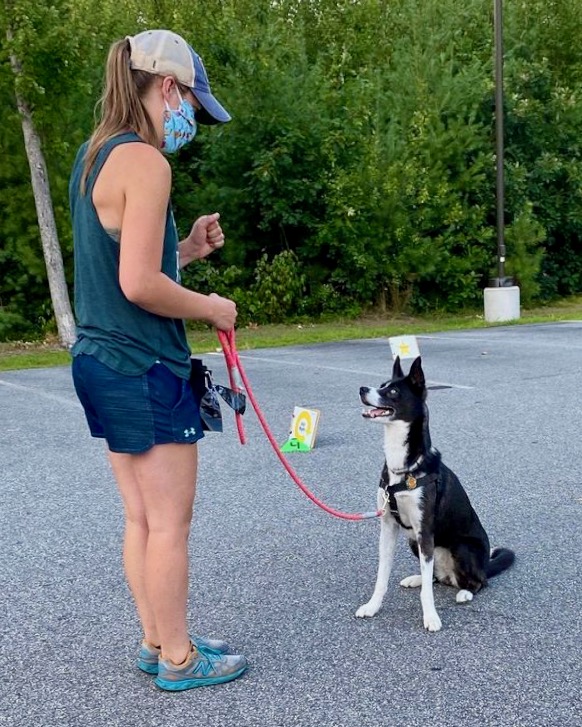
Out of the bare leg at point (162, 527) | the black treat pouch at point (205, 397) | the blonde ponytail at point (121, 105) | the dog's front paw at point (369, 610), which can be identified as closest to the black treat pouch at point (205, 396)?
the black treat pouch at point (205, 397)

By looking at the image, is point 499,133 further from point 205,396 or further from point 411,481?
point 205,396

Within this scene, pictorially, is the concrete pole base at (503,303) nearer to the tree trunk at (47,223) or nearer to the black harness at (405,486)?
the tree trunk at (47,223)

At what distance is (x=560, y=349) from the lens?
1239 centimetres

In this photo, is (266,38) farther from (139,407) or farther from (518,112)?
(139,407)

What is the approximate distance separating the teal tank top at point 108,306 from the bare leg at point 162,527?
32 centimetres

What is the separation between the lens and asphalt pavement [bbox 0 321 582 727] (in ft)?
9.65

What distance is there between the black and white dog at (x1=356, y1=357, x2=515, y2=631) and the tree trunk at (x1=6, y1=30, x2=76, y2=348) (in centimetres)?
1183

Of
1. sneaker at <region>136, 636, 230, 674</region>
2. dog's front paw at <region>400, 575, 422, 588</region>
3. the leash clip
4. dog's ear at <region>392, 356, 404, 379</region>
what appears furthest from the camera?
dog's front paw at <region>400, 575, 422, 588</region>

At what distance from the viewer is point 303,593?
3.91 metres

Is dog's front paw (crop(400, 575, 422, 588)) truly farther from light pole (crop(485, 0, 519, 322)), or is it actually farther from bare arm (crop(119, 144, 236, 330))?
light pole (crop(485, 0, 519, 322))

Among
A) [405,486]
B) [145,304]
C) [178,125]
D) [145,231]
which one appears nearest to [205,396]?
[145,304]

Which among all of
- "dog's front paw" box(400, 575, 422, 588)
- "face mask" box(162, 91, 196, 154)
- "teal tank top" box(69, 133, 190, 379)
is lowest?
"dog's front paw" box(400, 575, 422, 588)

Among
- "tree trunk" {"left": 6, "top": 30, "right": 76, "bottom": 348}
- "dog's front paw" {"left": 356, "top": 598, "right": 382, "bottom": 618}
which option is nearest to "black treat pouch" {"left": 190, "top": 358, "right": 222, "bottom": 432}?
"dog's front paw" {"left": 356, "top": 598, "right": 382, "bottom": 618}

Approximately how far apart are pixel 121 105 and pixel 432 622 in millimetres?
2314
